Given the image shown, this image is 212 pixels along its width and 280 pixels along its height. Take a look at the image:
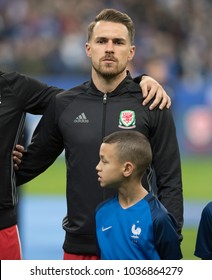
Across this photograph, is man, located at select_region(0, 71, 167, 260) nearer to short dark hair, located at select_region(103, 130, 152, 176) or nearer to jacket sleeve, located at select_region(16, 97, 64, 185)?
jacket sleeve, located at select_region(16, 97, 64, 185)

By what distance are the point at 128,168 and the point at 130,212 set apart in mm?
220

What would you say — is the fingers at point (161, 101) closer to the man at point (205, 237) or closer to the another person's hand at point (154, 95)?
the another person's hand at point (154, 95)

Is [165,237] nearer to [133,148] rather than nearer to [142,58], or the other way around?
[133,148]

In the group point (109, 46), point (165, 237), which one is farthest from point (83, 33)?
point (165, 237)

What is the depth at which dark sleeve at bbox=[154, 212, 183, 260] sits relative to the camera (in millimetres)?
4484

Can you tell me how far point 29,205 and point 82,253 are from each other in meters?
7.42

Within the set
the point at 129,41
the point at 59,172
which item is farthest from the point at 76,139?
the point at 59,172

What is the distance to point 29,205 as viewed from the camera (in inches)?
485

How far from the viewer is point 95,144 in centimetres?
491

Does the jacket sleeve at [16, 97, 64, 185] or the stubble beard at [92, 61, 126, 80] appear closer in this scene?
the stubble beard at [92, 61, 126, 80]

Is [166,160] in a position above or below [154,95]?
below

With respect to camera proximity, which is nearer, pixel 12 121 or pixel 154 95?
pixel 154 95

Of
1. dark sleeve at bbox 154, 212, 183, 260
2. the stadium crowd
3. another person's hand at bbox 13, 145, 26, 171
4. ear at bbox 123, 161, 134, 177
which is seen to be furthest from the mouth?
the stadium crowd

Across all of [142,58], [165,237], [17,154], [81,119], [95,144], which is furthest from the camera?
[142,58]
